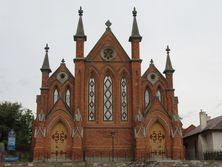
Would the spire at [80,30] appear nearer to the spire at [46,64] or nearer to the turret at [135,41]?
the spire at [46,64]

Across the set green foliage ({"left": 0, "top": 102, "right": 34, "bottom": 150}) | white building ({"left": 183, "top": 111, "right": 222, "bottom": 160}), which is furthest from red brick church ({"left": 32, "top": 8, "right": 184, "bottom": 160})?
green foliage ({"left": 0, "top": 102, "right": 34, "bottom": 150})

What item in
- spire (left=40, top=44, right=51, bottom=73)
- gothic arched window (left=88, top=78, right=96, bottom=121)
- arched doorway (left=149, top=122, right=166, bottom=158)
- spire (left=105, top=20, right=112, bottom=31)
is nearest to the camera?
arched doorway (left=149, top=122, right=166, bottom=158)

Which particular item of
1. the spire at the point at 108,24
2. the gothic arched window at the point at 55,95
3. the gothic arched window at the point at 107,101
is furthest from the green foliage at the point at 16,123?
the spire at the point at 108,24

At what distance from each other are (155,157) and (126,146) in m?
3.79

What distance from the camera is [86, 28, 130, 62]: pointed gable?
166ft

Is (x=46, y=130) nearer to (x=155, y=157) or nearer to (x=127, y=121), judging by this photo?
(x=127, y=121)

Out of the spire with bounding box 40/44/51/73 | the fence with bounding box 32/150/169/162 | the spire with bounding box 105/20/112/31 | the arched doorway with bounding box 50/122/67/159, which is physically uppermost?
the spire with bounding box 105/20/112/31

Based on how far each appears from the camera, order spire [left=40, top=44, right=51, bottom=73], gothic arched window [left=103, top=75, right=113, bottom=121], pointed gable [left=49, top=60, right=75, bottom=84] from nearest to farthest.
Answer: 1. gothic arched window [left=103, top=75, right=113, bottom=121]
2. pointed gable [left=49, top=60, right=75, bottom=84]
3. spire [left=40, top=44, right=51, bottom=73]

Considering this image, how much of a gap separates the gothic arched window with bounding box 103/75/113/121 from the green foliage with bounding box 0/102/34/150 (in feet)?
69.3

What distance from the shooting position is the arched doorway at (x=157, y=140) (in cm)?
4744

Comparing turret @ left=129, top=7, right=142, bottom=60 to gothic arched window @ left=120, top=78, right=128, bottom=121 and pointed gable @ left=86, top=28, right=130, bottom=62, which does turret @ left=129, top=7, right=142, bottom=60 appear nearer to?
pointed gable @ left=86, top=28, right=130, bottom=62

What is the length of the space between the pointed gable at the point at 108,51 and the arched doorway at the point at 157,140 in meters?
9.89

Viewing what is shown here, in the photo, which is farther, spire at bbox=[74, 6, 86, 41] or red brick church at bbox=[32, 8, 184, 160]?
spire at bbox=[74, 6, 86, 41]

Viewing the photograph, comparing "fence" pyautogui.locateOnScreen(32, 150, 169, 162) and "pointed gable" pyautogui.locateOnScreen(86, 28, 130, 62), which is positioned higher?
"pointed gable" pyautogui.locateOnScreen(86, 28, 130, 62)
